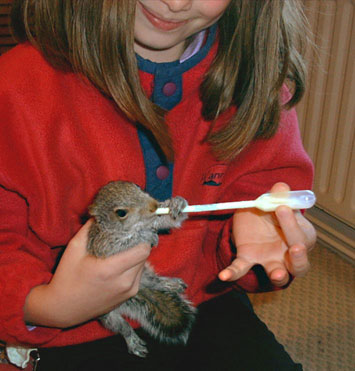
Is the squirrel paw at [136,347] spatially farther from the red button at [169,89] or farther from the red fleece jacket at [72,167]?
the red button at [169,89]

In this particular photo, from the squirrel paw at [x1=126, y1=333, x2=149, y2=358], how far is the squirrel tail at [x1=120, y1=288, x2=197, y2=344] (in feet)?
0.10

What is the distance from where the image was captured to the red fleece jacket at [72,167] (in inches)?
33.6

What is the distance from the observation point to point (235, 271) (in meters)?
0.81

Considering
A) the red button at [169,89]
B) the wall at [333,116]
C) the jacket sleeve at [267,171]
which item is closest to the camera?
the red button at [169,89]

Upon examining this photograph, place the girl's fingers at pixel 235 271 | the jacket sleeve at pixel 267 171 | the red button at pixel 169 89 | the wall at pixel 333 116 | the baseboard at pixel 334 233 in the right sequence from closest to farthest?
the girl's fingers at pixel 235 271 < the red button at pixel 169 89 < the jacket sleeve at pixel 267 171 < the wall at pixel 333 116 < the baseboard at pixel 334 233

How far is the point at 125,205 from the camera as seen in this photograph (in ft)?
2.60

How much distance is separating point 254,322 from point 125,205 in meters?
0.43

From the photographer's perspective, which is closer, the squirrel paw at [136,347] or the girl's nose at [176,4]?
the girl's nose at [176,4]

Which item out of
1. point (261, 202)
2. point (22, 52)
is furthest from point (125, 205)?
point (22, 52)

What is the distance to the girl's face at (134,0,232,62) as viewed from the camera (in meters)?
0.82

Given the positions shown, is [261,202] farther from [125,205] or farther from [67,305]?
Answer: [67,305]

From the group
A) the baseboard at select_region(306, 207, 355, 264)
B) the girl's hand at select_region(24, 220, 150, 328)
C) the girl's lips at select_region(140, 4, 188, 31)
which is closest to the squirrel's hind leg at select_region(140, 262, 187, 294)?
the girl's hand at select_region(24, 220, 150, 328)

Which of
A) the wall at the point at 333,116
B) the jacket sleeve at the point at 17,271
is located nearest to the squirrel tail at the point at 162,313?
the jacket sleeve at the point at 17,271

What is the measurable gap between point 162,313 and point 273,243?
246 millimetres
